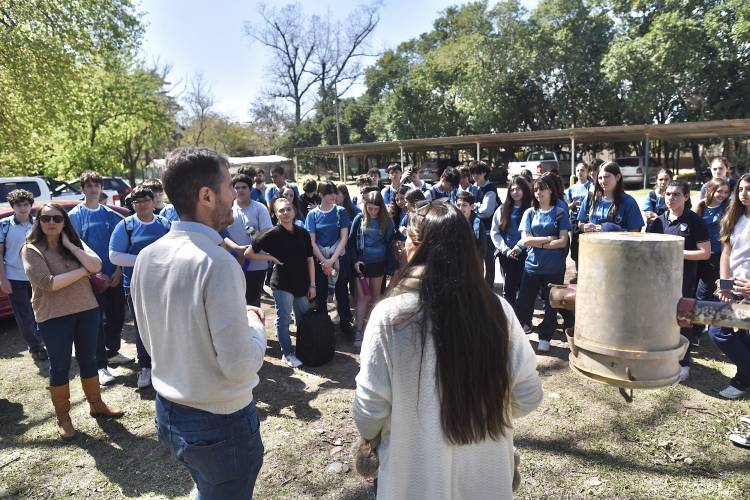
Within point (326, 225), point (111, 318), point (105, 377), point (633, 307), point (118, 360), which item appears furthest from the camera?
point (326, 225)

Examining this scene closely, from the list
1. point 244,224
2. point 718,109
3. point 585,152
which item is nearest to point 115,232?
point 244,224

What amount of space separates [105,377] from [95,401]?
32.2 inches

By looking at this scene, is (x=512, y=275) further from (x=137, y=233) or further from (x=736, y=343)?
(x=137, y=233)

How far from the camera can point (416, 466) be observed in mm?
1637

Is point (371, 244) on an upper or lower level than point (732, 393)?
upper

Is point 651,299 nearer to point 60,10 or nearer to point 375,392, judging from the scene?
point 375,392

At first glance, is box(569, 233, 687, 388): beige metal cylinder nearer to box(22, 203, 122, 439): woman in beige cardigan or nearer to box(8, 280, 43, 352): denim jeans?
box(22, 203, 122, 439): woman in beige cardigan

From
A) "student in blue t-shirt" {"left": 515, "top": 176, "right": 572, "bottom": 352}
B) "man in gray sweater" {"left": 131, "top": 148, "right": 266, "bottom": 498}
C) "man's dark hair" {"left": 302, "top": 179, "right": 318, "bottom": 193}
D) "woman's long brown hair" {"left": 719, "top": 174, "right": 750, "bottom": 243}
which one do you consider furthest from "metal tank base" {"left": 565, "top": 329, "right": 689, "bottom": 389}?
"man's dark hair" {"left": 302, "top": 179, "right": 318, "bottom": 193}

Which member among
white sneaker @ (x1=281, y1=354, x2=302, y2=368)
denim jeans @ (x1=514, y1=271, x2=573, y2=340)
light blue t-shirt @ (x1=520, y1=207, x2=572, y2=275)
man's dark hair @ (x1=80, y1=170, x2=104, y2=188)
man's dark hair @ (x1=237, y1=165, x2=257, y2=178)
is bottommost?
white sneaker @ (x1=281, y1=354, x2=302, y2=368)

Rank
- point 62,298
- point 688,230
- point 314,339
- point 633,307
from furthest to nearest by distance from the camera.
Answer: point 314,339 < point 688,230 < point 62,298 < point 633,307

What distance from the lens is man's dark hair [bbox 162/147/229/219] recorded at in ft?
6.01

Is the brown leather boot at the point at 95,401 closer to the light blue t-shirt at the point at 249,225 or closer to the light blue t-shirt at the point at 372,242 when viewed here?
the light blue t-shirt at the point at 249,225

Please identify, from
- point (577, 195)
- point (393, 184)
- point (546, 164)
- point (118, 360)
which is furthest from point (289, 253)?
point (546, 164)

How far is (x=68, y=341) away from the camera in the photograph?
3686 millimetres
